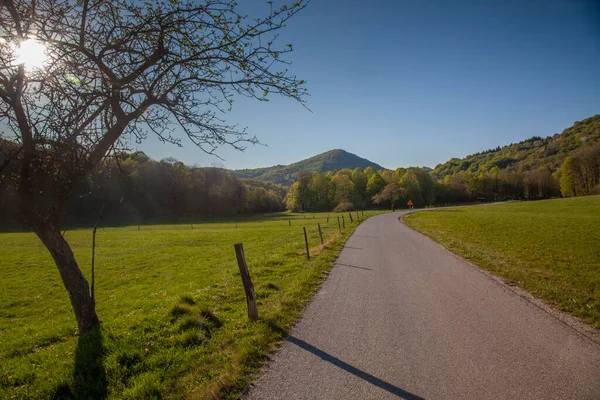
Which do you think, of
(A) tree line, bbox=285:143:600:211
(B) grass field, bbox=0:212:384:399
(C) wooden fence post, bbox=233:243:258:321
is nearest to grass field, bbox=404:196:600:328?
(B) grass field, bbox=0:212:384:399

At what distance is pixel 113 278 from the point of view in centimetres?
1353

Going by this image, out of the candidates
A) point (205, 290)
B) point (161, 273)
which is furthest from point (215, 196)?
point (205, 290)

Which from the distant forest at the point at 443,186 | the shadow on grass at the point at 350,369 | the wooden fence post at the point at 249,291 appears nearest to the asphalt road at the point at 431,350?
the shadow on grass at the point at 350,369

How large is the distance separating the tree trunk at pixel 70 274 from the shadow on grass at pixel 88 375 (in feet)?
2.99

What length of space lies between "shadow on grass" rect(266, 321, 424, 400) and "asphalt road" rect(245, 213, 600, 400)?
14mm

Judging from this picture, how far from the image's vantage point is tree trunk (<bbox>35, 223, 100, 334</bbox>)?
17.6 feet

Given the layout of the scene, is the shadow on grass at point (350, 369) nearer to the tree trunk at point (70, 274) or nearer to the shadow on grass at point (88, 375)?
the shadow on grass at point (88, 375)

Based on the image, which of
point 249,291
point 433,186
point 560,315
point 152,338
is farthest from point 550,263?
point 433,186

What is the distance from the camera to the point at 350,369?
3846 millimetres

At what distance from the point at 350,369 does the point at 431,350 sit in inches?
55.3

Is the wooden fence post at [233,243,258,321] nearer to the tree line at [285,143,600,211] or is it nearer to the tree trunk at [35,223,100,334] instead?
the tree trunk at [35,223,100,334]

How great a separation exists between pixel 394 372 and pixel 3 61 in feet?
22.5

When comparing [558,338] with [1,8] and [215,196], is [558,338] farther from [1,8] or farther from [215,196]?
[215,196]

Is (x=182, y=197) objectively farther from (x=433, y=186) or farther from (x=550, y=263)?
(x=433, y=186)
